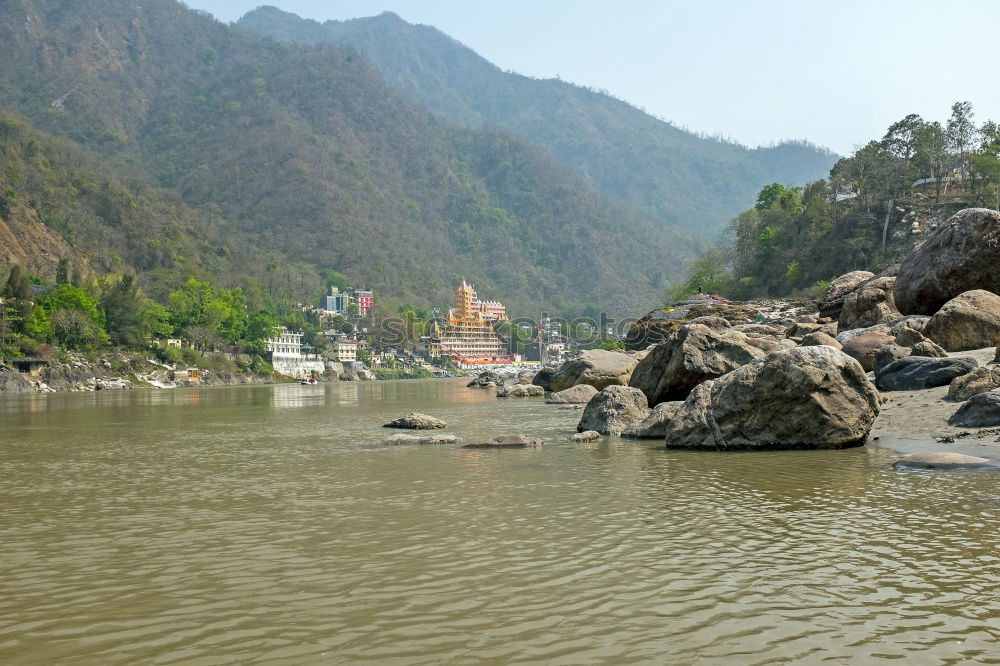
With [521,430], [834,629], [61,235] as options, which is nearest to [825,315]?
[521,430]

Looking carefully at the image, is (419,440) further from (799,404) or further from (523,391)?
(523,391)

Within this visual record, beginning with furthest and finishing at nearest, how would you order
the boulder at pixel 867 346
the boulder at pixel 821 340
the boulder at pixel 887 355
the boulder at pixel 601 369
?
1. the boulder at pixel 601 369
2. the boulder at pixel 821 340
3. the boulder at pixel 867 346
4. the boulder at pixel 887 355

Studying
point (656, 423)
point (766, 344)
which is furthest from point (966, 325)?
point (656, 423)

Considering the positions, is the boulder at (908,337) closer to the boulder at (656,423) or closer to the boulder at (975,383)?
the boulder at (975,383)

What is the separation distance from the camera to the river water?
266 inches

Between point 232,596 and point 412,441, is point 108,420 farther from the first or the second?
point 232,596

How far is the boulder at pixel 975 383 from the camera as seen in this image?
19.1 metres

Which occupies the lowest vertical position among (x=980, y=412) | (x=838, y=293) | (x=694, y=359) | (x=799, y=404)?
(x=980, y=412)

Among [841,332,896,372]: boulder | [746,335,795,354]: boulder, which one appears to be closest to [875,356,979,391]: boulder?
[841,332,896,372]: boulder

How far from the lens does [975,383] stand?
19.4m

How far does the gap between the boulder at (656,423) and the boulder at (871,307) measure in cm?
1533

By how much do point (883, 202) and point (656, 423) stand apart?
78.5m

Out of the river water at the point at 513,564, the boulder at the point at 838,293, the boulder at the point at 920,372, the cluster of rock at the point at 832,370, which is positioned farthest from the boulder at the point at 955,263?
the river water at the point at 513,564

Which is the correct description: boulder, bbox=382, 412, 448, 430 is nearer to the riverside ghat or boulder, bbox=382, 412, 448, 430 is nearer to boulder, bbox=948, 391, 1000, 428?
the riverside ghat
